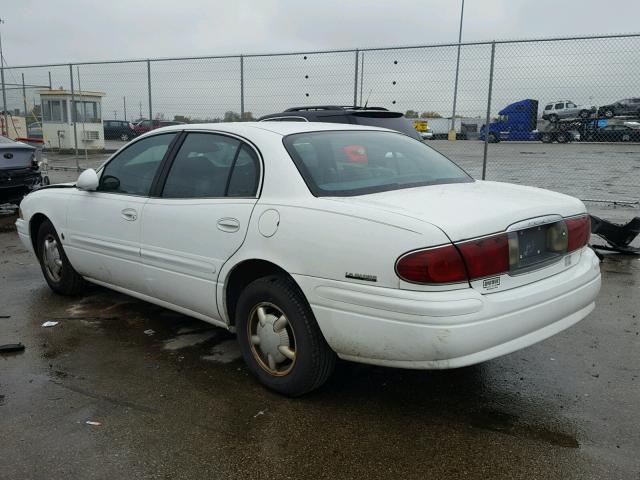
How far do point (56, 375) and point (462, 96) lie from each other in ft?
24.5

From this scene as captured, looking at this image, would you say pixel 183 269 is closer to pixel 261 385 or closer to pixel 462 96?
pixel 261 385

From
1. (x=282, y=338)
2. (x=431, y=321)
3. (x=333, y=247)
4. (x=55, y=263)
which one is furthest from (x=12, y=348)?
(x=431, y=321)

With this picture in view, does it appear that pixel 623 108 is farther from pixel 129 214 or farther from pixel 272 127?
pixel 129 214

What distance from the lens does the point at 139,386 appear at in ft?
11.6

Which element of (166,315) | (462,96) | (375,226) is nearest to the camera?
(375,226)

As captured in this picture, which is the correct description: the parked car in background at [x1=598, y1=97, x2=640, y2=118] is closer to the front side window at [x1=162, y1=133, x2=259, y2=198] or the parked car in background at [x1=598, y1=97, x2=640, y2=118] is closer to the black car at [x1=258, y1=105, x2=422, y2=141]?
the black car at [x1=258, y1=105, x2=422, y2=141]

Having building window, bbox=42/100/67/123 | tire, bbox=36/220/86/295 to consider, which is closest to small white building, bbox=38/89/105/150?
building window, bbox=42/100/67/123

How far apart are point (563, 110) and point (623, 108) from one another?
3.29 ft

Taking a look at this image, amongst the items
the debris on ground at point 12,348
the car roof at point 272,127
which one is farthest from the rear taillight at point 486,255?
the debris on ground at point 12,348

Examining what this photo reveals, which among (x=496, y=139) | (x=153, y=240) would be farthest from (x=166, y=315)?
(x=496, y=139)

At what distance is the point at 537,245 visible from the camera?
3.06m

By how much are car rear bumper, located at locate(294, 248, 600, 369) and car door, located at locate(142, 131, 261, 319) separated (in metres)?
0.71

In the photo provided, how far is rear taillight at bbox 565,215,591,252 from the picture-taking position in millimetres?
3289

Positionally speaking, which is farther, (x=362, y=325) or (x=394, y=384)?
(x=394, y=384)
